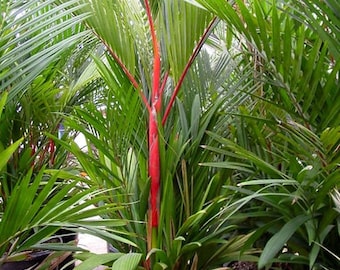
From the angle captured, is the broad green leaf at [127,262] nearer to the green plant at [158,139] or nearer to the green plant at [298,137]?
the green plant at [158,139]

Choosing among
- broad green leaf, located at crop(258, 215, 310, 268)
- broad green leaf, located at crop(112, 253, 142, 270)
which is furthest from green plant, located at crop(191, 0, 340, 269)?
broad green leaf, located at crop(112, 253, 142, 270)

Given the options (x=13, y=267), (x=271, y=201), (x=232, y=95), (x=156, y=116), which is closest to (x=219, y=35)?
(x=232, y=95)

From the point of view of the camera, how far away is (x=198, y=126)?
882 mm

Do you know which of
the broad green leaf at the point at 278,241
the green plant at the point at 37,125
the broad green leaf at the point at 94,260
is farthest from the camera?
the broad green leaf at the point at 94,260

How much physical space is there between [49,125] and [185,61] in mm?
492

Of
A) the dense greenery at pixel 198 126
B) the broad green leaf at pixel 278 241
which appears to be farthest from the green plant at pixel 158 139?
the broad green leaf at pixel 278 241

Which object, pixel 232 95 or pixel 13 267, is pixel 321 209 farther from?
pixel 13 267

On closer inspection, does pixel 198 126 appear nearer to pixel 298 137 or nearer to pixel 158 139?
pixel 158 139

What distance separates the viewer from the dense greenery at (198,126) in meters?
0.66

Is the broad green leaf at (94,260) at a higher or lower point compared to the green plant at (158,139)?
lower

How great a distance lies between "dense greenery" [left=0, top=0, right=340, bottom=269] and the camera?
66 cm

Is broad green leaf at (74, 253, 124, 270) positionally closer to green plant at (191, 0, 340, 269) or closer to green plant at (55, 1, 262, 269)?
green plant at (55, 1, 262, 269)

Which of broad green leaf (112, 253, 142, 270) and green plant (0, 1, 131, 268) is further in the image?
broad green leaf (112, 253, 142, 270)

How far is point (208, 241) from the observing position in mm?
805
